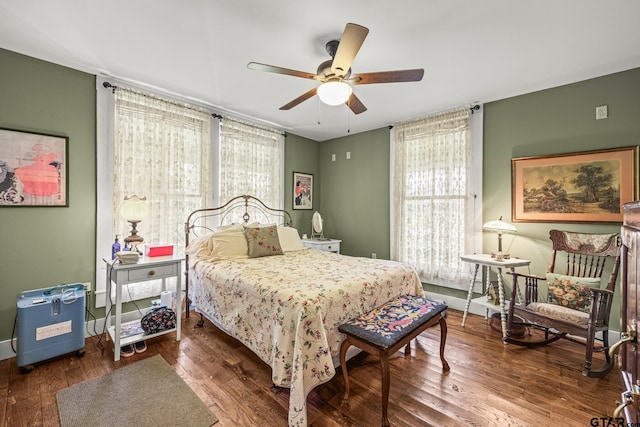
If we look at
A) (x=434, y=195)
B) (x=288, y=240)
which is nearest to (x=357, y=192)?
(x=434, y=195)

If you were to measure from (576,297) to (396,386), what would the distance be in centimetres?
191

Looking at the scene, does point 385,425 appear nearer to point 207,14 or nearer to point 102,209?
point 207,14

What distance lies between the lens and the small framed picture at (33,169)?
2.36 meters

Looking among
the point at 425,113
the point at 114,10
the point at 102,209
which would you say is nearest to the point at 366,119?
the point at 425,113

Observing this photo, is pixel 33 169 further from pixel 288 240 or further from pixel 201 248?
pixel 288 240

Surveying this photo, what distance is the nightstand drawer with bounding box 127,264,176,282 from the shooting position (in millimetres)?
2438

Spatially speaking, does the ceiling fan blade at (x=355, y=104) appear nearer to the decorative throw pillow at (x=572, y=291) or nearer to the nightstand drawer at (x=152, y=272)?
the nightstand drawer at (x=152, y=272)

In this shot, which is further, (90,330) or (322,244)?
(322,244)

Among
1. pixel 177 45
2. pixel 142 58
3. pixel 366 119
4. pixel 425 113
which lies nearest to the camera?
pixel 177 45

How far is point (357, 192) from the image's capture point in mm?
4793

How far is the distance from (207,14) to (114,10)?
0.63 meters

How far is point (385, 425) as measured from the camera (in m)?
1.65

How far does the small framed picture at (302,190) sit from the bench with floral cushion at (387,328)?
291 centimetres

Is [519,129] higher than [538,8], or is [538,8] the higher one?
[538,8]
